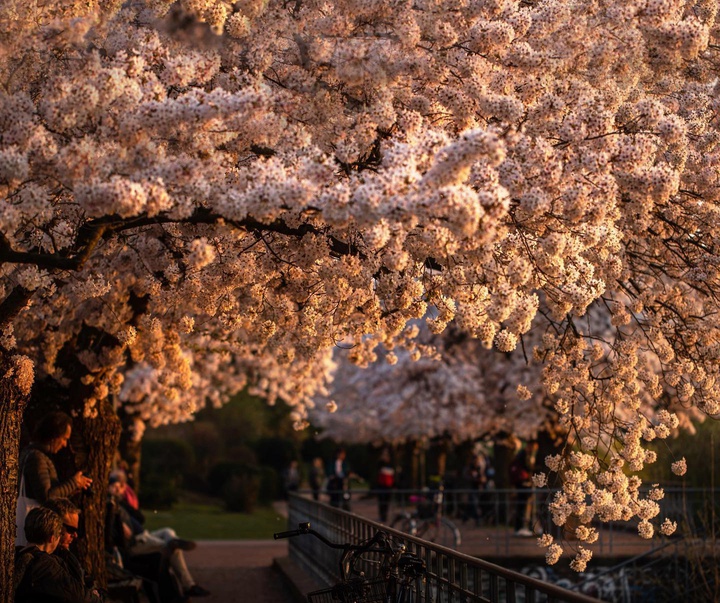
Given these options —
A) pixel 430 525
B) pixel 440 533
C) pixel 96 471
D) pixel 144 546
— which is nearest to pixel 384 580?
pixel 96 471

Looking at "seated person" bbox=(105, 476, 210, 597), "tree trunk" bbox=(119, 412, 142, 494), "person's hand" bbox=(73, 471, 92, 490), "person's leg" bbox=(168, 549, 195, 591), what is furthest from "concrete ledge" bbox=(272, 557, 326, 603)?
"tree trunk" bbox=(119, 412, 142, 494)

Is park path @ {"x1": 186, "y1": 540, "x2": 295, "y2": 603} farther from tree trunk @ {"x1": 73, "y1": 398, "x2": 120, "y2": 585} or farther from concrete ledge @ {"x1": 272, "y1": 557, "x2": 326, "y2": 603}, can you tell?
tree trunk @ {"x1": 73, "y1": 398, "x2": 120, "y2": 585}

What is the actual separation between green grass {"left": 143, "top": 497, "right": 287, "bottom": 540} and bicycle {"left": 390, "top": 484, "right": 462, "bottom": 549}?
3.53 m

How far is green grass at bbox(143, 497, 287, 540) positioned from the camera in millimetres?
27453

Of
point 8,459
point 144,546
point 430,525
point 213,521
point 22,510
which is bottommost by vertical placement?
point 213,521

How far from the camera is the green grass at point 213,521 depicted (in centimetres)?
2745

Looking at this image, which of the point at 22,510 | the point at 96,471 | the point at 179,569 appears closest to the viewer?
the point at 22,510

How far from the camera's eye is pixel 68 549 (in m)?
7.79

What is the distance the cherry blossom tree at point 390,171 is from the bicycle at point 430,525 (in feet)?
36.5

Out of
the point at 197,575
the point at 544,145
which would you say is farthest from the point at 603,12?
the point at 197,575

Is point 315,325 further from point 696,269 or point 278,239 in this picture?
point 696,269

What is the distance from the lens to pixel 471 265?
741 centimetres

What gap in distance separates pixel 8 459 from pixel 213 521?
24853 mm

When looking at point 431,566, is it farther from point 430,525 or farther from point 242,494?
point 242,494
